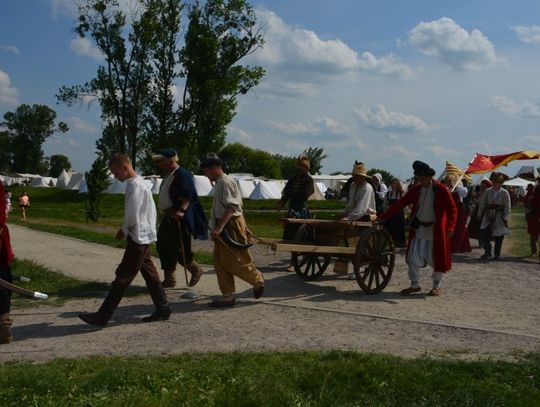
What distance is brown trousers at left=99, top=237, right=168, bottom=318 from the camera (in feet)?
21.5

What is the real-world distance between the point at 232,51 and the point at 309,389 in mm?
38622

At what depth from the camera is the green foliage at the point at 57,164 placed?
425ft

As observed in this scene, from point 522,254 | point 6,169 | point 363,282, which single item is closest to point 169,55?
point 522,254

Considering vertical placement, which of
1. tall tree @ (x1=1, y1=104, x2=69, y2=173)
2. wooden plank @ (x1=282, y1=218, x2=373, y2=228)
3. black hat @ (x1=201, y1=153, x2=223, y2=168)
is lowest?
wooden plank @ (x1=282, y1=218, x2=373, y2=228)

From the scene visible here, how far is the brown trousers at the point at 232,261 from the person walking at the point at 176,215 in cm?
75

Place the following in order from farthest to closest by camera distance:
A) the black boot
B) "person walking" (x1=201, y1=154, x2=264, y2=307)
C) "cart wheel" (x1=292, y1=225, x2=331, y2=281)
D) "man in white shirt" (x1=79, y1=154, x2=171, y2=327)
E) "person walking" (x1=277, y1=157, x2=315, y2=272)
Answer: "person walking" (x1=277, y1=157, x2=315, y2=272)
"cart wheel" (x1=292, y1=225, x2=331, y2=281)
"person walking" (x1=201, y1=154, x2=264, y2=307)
the black boot
"man in white shirt" (x1=79, y1=154, x2=171, y2=327)

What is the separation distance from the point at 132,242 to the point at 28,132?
365ft

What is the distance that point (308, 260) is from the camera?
9.91m

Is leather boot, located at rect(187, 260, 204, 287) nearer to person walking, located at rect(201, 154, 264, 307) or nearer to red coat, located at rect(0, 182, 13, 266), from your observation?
person walking, located at rect(201, 154, 264, 307)

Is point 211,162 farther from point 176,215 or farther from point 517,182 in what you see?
point 517,182

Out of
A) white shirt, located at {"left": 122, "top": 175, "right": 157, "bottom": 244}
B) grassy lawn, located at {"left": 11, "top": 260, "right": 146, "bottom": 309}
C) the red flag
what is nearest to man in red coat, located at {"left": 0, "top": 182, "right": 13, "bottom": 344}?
white shirt, located at {"left": 122, "top": 175, "right": 157, "bottom": 244}

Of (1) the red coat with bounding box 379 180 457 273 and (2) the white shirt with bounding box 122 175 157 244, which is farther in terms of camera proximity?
(1) the red coat with bounding box 379 180 457 273

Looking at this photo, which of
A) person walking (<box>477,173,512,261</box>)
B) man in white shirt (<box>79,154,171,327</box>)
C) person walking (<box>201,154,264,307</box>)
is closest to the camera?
man in white shirt (<box>79,154,171,327</box>)

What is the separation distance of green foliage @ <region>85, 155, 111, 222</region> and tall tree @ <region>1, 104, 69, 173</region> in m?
91.2
